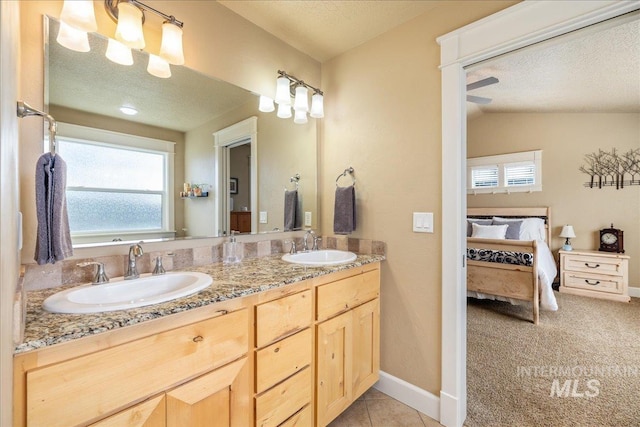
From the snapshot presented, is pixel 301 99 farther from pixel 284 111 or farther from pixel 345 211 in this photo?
pixel 345 211

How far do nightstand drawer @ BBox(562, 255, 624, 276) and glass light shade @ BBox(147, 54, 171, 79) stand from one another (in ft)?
16.7

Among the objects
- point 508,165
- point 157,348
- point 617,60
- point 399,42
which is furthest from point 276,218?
point 508,165

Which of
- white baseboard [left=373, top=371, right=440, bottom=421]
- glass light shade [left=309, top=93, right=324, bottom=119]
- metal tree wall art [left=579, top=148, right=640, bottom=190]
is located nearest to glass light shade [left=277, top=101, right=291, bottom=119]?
glass light shade [left=309, top=93, right=324, bottom=119]

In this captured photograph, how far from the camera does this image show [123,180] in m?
1.30

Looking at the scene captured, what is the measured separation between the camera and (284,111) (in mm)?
1919

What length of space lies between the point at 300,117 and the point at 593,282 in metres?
4.45

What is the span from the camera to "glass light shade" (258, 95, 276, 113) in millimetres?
1801

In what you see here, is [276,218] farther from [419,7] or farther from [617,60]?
[617,60]

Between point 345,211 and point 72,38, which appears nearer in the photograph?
point 72,38

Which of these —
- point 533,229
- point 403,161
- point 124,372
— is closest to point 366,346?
point 403,161

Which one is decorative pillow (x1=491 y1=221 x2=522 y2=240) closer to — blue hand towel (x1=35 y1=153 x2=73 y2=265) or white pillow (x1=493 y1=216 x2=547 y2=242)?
white pillow (x1=493 y1=216 x2=547 y2=242)

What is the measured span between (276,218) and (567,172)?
15.5 ft

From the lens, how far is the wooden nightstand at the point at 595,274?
3477 mm

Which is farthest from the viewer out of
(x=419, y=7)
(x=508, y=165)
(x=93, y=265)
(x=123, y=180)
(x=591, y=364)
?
(x=508, y=165)
